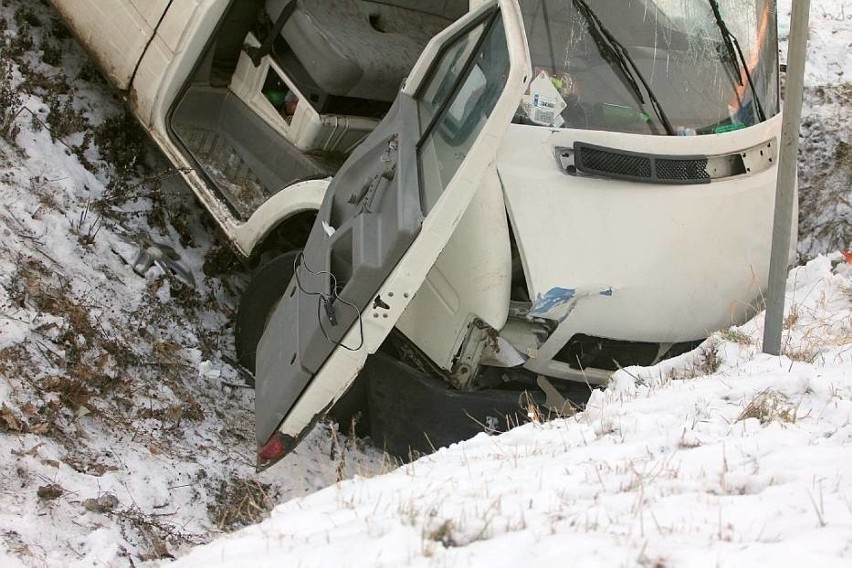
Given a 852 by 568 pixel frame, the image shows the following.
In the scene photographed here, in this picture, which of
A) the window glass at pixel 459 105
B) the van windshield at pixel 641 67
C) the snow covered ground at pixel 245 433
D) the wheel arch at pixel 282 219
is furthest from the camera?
the wheel arch at pixel 282 219

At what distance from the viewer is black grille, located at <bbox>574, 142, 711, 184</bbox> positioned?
374 centimetres

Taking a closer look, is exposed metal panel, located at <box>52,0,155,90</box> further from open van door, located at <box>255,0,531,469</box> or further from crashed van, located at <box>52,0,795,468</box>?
open van door, located at <box>255,0,531,469</box>

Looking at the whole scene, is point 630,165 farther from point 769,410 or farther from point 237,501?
point 237,501

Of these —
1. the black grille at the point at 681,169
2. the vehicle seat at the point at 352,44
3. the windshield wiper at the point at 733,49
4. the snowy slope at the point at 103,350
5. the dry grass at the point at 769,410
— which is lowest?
the snowy slope at the point at 103,350

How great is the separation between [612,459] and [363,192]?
151cm

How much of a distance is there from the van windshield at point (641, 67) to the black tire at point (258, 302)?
1.47m

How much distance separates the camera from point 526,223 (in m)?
3.62

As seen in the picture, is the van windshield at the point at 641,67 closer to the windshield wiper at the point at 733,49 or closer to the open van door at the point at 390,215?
the windshield wiper at the point at 733,49

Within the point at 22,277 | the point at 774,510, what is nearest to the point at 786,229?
the point at 774,510

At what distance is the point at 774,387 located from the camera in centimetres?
333

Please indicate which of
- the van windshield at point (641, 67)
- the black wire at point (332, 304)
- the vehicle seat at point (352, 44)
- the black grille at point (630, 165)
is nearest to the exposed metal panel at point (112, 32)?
the vehicle seat at point (352, 44)

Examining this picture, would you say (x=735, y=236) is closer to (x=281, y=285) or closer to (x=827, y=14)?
(x=281, y=285)

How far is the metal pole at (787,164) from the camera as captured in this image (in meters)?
3.25

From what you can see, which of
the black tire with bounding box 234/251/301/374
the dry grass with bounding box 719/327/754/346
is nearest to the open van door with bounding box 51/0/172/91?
the black tire with bounding box 234/251/301/374
